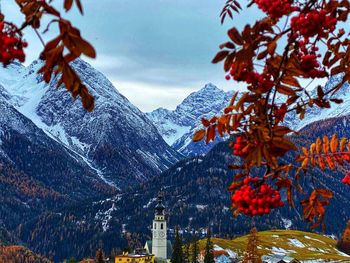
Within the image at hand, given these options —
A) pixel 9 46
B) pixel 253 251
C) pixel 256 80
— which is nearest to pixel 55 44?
pixel 9 46

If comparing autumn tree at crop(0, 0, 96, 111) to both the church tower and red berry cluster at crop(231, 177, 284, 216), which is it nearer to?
red berry cluster at crop(231, 177, 284, 216)

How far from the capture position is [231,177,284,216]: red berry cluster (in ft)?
15.8

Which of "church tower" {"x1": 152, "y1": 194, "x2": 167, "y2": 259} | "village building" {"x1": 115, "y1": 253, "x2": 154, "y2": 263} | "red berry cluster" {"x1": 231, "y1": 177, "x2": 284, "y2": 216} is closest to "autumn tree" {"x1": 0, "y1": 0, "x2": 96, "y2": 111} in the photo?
"red berry cluster" {"x1": 231, "y1": 177, "x2": 284, "y2": 216}

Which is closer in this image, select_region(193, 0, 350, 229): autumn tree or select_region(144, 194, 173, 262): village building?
select_region(193, 0, 350, 229): autumn tree

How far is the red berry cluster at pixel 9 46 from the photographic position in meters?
4.04

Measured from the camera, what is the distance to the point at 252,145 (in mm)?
4492

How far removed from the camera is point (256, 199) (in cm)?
484

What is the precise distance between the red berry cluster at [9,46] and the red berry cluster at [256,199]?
2.06 meters

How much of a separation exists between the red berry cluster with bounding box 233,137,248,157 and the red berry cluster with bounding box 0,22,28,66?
1746 mm

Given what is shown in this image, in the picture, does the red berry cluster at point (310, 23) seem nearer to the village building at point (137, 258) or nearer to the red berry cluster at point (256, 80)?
the red berry cluster at point (256, 80)

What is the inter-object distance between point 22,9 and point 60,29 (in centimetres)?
68

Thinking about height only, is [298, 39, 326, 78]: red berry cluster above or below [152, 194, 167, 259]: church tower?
below

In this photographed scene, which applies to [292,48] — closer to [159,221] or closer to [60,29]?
[60,29]

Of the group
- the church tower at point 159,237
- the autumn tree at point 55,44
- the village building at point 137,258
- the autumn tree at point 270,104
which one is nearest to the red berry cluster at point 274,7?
the autumn tree at point 270,104
